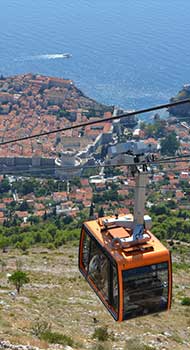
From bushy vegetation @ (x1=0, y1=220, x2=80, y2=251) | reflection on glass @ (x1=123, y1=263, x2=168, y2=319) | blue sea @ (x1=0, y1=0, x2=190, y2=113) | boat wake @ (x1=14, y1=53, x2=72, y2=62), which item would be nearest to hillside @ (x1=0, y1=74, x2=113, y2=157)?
blue sea @ (x1=0, y1=0, x2=190, y2=113)

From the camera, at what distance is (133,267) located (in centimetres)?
387

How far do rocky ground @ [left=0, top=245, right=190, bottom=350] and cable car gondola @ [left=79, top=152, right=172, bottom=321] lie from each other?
5.29 ft

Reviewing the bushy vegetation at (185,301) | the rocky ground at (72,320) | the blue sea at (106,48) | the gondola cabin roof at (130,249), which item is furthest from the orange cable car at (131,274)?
the blue sea at (106,48)

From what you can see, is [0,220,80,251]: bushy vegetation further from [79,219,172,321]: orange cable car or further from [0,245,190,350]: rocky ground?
[79,219,172,321]: orange cable car

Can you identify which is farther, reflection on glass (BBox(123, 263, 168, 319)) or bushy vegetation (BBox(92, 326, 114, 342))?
bushy vegetation (BBox(92, 326, 114, 342))

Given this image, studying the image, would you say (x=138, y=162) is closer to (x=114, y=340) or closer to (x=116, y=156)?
(x=116, y=156)

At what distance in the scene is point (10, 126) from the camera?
133 feet

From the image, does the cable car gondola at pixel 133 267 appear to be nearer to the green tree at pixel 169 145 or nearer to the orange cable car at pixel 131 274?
the orange cable car at pixel 131 274

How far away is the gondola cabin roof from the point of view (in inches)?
153

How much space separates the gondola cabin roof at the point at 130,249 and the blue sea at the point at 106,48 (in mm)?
39650

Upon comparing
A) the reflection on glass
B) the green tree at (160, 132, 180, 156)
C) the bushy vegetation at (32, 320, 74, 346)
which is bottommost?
the green tree at (160, 132, 180, 156)

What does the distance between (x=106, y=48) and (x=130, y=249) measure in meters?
55.6

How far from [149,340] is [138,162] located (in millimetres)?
3727

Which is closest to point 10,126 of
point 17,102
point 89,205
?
point 17,102
